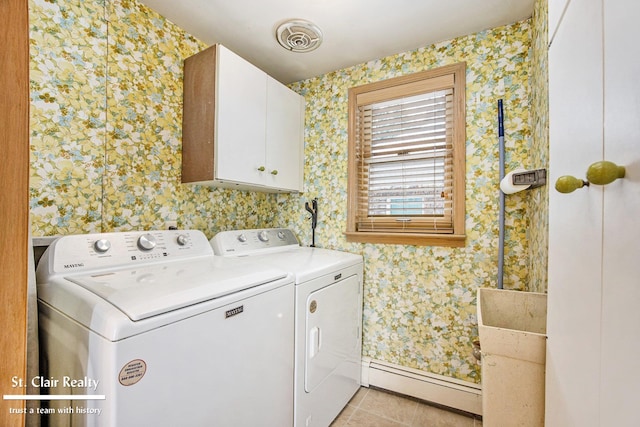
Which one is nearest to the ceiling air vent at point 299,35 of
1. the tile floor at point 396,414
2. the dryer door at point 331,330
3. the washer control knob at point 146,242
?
the washer control knob at point 146,242

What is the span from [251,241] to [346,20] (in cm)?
157

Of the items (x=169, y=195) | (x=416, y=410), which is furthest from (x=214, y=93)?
(x=416, y=410)

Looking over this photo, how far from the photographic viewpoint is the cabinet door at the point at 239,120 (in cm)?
173

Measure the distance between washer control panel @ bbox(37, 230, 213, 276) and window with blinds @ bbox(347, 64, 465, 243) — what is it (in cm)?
117

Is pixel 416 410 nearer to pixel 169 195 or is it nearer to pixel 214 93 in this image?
pixel 169 195

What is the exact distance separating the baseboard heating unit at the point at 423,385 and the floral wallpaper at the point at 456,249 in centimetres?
5

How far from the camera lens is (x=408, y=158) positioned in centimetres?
208

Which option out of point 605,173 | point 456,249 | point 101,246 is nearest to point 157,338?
point 101,246

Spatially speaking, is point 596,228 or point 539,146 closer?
point 596,228

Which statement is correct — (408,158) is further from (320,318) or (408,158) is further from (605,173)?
(605,173)

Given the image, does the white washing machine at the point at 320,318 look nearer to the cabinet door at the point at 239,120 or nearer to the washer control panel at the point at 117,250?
the washer control panel at the point at 117,250

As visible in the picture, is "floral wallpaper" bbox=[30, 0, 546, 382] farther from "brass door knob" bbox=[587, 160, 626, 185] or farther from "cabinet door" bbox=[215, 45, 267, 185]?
"brass door knob" bbox=[587, 160, 626, 185]

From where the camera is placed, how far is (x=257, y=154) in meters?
1.98

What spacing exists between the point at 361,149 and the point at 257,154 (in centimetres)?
83
